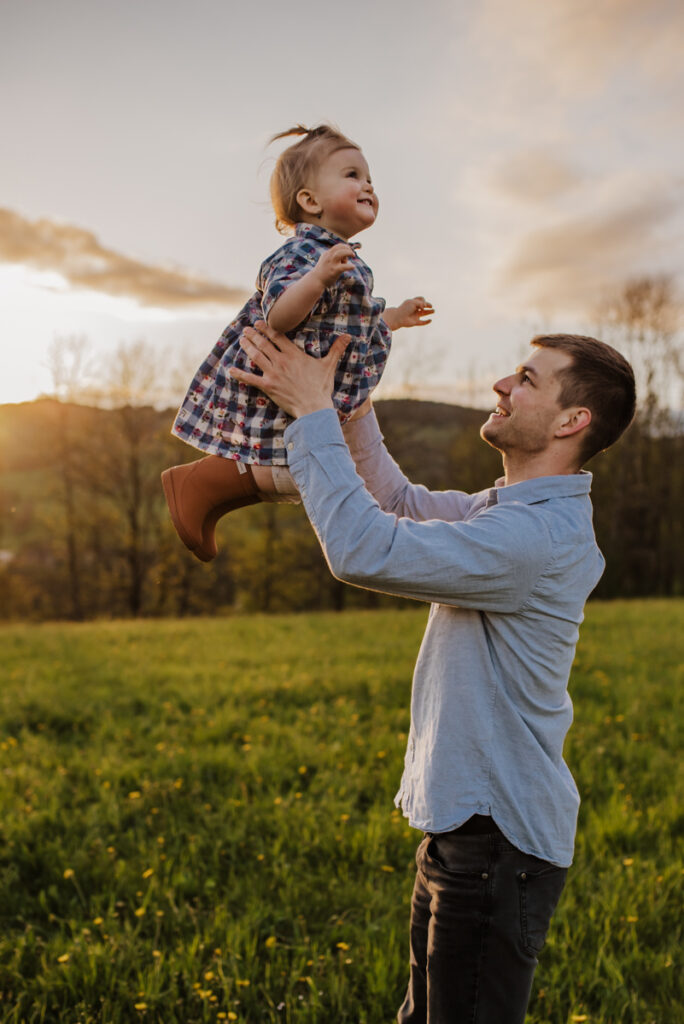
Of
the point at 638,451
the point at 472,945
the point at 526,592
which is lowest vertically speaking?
the point at 472,945

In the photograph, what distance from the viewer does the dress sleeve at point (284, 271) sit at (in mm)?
1960

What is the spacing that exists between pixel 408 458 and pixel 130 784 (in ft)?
66.9

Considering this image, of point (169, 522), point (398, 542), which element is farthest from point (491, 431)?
point (169, 522)

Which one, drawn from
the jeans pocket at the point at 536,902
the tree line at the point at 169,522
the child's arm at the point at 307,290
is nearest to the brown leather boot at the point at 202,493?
the child's arm at the point at 307,290

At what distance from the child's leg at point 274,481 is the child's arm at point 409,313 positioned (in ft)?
2.86

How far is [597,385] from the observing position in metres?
2.11

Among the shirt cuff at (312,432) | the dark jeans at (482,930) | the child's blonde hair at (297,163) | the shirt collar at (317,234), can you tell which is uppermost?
the child's blonde hair at (297,163)

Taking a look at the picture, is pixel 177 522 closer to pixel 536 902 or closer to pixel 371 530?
pixel 371 530

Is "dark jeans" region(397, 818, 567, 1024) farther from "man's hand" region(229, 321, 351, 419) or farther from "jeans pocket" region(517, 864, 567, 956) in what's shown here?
"man's hand" region(229, 321, 351, 419)

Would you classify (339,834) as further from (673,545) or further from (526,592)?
(673,545)

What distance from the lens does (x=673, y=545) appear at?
31.5m

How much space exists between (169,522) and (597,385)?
27.9 m

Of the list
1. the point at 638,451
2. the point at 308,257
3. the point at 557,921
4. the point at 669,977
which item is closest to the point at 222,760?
the point at 557,921

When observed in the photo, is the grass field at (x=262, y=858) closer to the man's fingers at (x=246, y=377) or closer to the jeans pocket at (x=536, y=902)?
the jeans pocket at (x=536, y=902)
